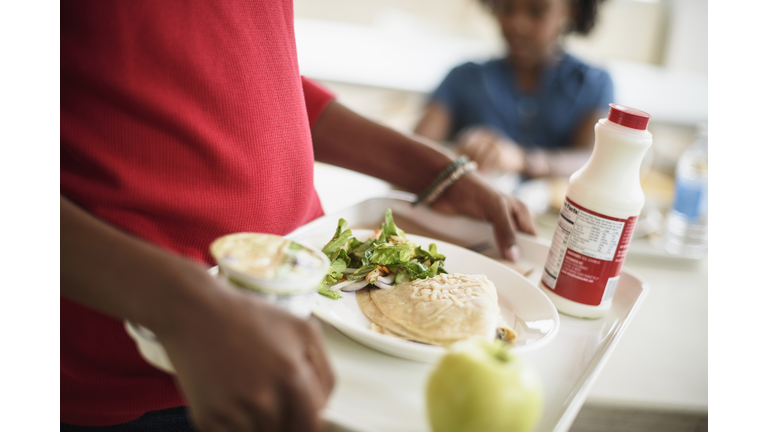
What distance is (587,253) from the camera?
756mm

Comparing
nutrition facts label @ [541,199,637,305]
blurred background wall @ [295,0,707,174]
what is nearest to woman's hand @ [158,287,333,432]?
nutrition facts label @ [541,199,637,305]

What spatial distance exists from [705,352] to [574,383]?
0.73 meters

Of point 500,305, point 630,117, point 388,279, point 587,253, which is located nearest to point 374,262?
point 388,279

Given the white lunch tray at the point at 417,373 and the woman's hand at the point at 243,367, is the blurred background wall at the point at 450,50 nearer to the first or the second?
the white lunch tray at the point at 417,373

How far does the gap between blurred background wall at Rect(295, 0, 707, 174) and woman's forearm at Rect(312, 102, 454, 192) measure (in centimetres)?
234

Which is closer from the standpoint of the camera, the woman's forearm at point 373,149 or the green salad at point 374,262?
the green salad at point 374,262

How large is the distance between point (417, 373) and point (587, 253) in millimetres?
326

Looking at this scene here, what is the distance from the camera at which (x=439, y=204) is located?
107 centimetres

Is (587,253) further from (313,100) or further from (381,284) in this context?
(313,100)

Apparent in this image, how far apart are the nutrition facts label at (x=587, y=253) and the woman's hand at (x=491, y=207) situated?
0.59 feet

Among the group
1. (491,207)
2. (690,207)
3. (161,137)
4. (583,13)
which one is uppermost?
(583,13)

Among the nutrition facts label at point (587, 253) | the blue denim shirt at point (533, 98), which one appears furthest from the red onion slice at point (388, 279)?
the blue denim shirt at point (533, 98)

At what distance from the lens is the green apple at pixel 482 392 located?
1.49 feet

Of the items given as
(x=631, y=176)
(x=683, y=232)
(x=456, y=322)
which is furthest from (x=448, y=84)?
(x=456, y=322)
